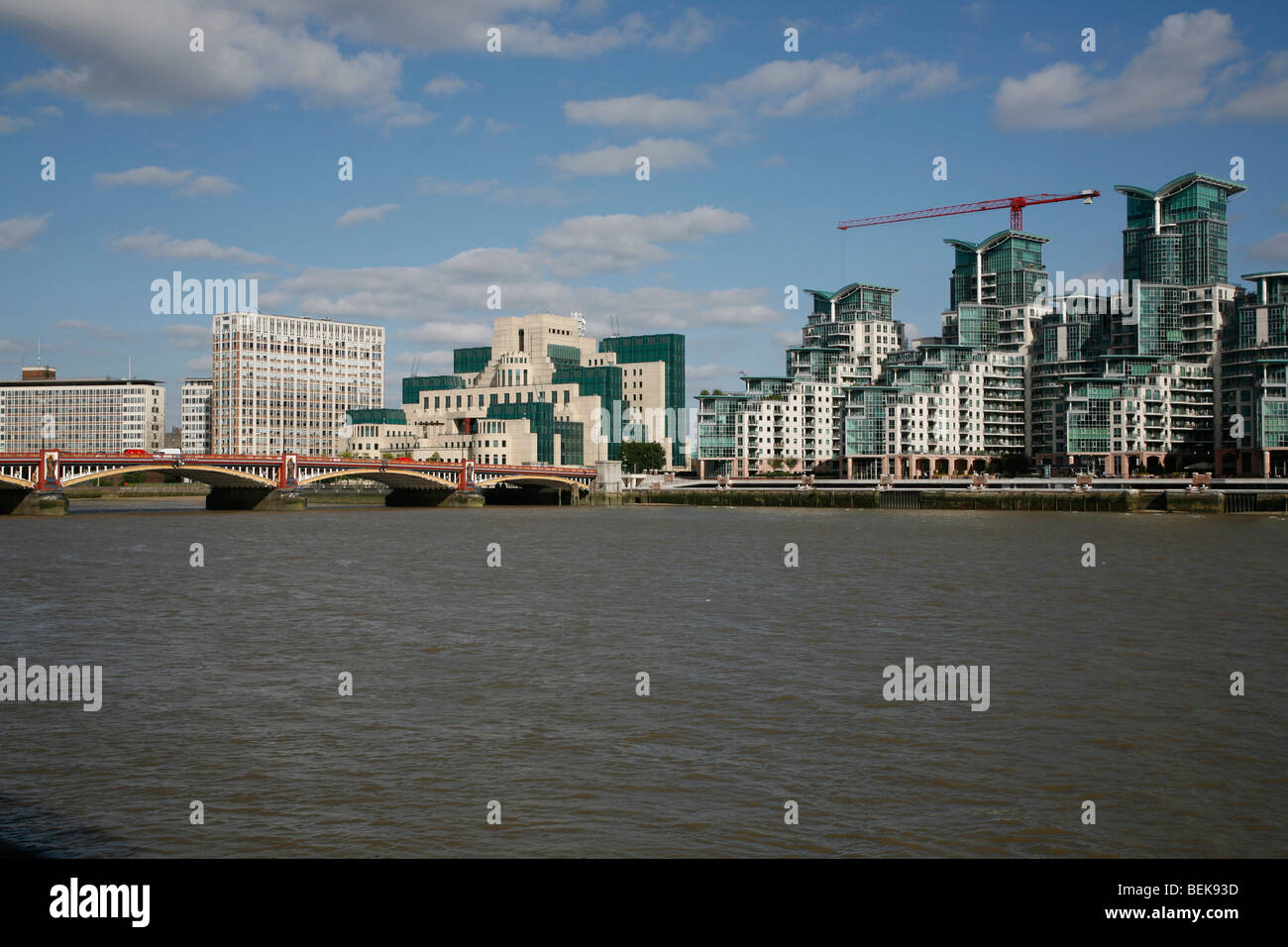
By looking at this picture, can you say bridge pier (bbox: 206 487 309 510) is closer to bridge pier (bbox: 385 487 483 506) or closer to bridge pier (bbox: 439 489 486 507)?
bridge pier (bbox: 385 487 483 506)

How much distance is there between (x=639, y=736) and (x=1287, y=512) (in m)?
99.7

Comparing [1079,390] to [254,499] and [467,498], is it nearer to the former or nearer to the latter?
[467,498]

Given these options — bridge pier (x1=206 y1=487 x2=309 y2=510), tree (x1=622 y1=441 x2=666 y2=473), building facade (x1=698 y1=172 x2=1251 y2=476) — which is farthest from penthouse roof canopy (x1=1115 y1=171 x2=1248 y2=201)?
bridge pier (x1=206 y1=487 x2=309 y2=510)

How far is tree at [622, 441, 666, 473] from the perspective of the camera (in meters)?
182

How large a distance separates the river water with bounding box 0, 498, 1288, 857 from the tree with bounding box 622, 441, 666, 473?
138919 millimetres

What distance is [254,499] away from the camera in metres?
112

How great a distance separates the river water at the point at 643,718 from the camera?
1266 centimetres

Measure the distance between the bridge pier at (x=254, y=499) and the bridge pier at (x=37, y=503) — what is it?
66.3ft

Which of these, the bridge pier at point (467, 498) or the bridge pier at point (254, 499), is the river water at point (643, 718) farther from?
the bridge pier at point (467, 498)

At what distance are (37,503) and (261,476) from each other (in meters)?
19.0

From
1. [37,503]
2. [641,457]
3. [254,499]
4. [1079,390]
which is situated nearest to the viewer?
[37,503]

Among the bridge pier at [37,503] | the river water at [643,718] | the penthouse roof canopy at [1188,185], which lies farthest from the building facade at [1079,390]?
the river water at [643,718]

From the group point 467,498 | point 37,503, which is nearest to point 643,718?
point 37,503

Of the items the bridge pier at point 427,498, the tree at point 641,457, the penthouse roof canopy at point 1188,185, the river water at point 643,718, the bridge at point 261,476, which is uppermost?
the penthouse roof canopy at point 1188,185
